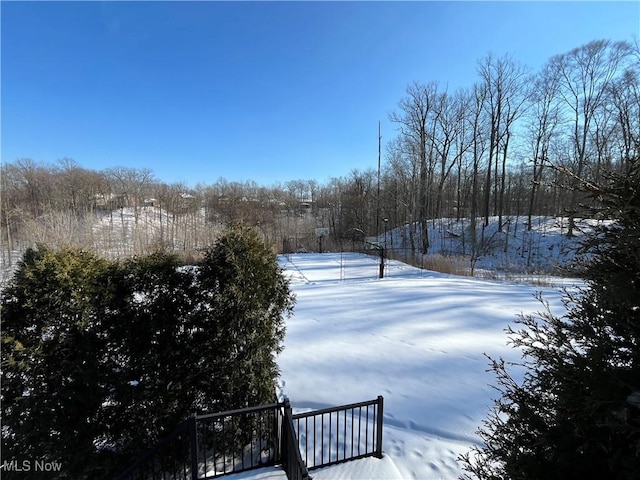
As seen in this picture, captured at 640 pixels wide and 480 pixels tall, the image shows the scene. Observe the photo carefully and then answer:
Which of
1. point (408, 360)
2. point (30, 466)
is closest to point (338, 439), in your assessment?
point (408, 360)

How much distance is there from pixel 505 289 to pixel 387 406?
722 centimetres

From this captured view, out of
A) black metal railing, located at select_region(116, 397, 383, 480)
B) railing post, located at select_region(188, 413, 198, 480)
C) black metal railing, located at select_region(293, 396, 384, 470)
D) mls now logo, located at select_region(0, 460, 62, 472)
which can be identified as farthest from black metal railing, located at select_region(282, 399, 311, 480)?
mls now logo, located at select_region(0, 460, 62, 472)

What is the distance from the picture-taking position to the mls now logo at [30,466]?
7.65 feet

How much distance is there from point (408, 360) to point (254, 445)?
8.79 feet

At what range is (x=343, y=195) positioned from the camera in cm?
3178

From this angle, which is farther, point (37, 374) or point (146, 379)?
point (146, 379)

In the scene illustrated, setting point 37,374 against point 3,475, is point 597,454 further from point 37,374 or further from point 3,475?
point 3,475

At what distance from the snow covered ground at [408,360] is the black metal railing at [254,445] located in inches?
7.1

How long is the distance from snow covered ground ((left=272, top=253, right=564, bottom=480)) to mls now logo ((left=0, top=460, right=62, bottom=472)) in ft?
6.07

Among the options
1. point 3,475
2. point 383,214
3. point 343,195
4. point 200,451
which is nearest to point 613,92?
point 383,214

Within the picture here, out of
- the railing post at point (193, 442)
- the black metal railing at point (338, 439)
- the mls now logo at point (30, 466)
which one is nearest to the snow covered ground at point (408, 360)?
the black metal railing at point (338, 439)

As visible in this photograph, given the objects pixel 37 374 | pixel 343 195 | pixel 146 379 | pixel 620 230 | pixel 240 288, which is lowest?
pixel 146 379

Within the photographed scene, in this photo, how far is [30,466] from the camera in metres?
2.40

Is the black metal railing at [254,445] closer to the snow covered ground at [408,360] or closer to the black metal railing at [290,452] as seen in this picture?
the black metal railing at [290,452]
